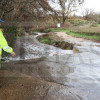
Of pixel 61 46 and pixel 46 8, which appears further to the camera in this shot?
pixel 61 46

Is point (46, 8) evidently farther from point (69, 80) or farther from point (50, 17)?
point (69, 80)

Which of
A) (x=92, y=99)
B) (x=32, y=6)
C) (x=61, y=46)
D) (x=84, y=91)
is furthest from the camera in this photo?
(x=61, y=46)

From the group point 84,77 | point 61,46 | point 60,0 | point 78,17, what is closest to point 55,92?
point 84,77

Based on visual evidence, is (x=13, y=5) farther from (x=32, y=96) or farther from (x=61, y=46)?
(x=61, y=46)

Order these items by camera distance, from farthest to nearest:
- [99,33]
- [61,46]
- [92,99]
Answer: [99,33], [61,46], [92,99]

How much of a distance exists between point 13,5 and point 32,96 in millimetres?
4770

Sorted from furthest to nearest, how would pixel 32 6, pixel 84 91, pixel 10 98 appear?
pixel 32 6 → pixel 84 91 → pixel 10 98

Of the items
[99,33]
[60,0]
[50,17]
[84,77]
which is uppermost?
[60,0]

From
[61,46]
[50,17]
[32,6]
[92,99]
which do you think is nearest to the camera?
[92,99]

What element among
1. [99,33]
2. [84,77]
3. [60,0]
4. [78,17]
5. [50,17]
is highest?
[78,17]

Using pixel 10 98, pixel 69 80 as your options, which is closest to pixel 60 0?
pixel 69 80

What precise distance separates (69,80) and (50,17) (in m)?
3.08

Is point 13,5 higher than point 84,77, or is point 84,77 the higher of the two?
point 13,5

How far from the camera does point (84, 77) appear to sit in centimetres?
537
